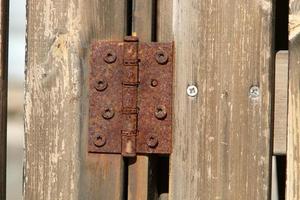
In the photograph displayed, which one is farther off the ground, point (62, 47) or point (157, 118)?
point (62, 47)

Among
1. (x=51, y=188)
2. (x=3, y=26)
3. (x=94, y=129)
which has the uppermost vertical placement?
(x=3, y=26)

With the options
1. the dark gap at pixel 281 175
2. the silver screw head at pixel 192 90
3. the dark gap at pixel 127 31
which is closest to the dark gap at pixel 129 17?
the dark gap at pixel 127 31

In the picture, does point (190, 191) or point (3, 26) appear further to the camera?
point (3, 26)

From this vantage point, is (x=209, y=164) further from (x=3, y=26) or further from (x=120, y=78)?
(x=3, y=26)

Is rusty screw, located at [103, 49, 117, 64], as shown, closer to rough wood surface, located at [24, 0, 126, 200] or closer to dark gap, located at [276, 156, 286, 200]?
rough wood surface, located at [24, 0, 126, 200]

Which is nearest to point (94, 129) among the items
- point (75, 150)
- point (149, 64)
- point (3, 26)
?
point (75, 150)

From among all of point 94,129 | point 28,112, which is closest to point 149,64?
point 94,129

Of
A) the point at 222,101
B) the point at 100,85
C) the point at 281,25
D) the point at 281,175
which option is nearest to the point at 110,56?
the point at 100,85
